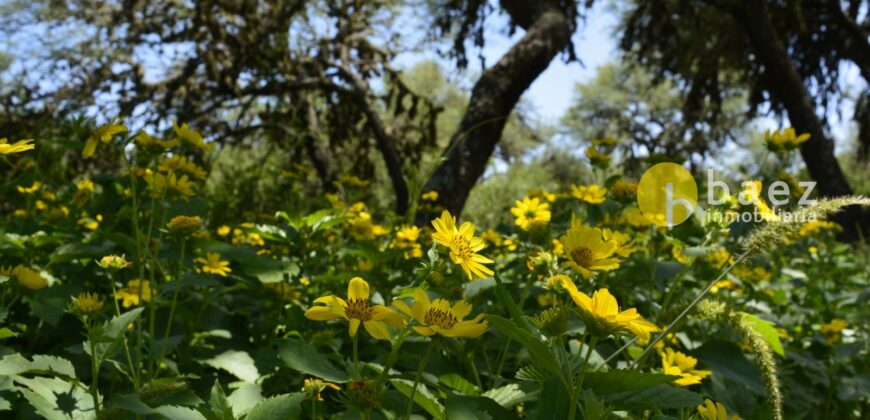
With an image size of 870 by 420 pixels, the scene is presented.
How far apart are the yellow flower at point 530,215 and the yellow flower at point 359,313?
732 mm

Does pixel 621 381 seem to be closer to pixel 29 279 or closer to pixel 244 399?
pixel 244 399

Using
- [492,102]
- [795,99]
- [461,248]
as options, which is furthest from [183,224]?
[795,99]

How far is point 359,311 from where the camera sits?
0.75 meters

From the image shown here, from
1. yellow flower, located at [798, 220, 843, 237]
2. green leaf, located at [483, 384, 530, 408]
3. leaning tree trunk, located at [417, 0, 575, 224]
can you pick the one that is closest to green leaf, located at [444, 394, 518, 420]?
green leaf, located at [483, 384, 530, 408]

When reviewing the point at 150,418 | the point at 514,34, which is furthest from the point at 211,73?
the point at 150,418

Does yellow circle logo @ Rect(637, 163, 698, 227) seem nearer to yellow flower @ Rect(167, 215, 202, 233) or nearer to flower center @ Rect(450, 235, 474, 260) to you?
flower center @ Rect(450, 235, 474, 260)

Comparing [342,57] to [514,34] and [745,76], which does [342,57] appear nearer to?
[514,34]

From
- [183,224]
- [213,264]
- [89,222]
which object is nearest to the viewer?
[183,224]

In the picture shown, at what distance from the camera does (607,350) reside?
1515 millimetres

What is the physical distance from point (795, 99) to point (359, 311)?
6.56m

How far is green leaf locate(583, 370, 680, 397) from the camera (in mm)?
706

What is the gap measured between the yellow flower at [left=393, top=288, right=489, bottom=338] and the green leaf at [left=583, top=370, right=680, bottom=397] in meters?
0.18

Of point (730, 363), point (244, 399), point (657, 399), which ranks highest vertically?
point (730, 363)

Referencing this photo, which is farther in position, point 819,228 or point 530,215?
point 819,228
